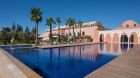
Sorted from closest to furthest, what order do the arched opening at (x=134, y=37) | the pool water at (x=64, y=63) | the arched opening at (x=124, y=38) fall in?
the pool water at (x=64, y=63) < the arched opening at (x=134, y=37) < the arched opening at (x=124, y=38)

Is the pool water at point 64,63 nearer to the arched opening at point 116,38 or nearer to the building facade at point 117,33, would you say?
the building facade at point 117,33

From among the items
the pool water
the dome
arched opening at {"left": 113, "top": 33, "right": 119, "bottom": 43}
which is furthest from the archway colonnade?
the pool water

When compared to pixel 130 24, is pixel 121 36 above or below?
below

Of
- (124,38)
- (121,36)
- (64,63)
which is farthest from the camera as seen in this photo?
(121,36)

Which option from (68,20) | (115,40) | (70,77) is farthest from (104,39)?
(70,77)

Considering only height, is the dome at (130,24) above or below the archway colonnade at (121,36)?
above

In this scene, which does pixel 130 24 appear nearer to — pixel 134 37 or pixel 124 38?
pixel 124 38

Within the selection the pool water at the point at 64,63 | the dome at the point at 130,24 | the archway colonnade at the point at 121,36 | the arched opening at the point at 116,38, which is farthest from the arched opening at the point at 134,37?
the pool water at the point at 64,63

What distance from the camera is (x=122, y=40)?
47062 mm

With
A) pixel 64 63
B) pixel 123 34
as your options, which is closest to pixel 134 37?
pixel 123 34

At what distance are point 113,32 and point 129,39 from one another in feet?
16.8

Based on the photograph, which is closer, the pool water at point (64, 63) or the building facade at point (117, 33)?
the pool water at point (64, 63)

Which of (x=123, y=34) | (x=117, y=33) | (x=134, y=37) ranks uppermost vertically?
(x=117, y=33)

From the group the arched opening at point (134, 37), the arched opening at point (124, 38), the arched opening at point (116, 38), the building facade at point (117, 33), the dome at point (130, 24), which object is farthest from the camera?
the dome at point (130, 24)
